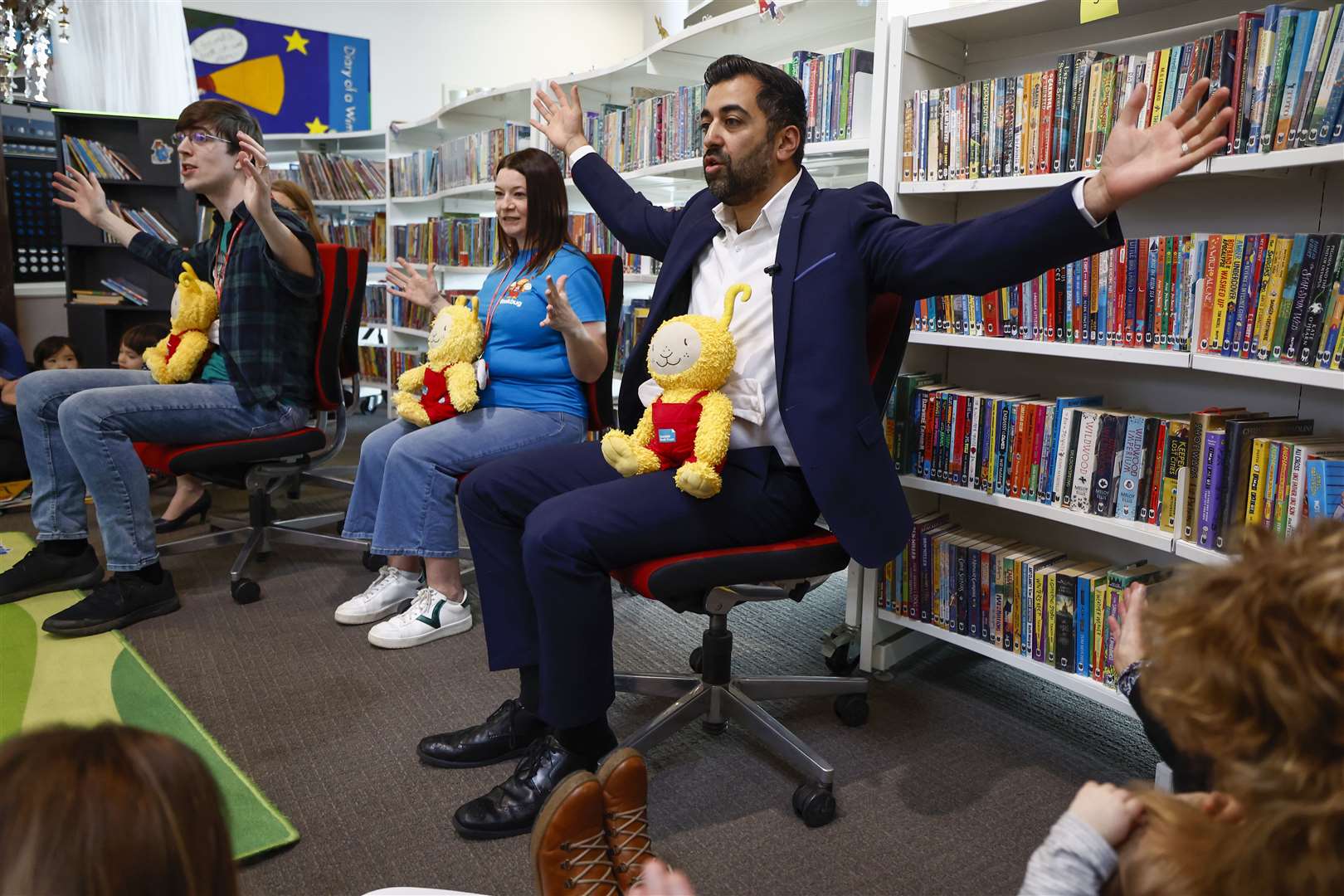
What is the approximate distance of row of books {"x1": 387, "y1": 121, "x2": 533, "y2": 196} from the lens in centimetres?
417

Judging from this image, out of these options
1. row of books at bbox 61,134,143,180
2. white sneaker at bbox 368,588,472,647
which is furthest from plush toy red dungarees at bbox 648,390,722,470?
row of books at bbox 61,134,143,180

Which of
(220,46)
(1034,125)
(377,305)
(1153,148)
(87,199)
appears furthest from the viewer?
(220,46)

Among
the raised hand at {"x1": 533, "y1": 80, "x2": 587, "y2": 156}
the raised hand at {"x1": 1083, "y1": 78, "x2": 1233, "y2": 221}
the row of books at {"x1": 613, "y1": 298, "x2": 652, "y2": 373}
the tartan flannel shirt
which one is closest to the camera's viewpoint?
the raised hand at {"x1": 1083, "y1": 78, "x2": 1233, "y2": 221}

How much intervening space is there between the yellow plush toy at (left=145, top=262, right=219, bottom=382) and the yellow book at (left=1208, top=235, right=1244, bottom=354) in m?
2.50

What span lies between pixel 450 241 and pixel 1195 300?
377 centimetres

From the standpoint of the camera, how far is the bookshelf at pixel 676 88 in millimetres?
2465

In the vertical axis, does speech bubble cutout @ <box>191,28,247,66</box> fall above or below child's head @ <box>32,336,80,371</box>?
above

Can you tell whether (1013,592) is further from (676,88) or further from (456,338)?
(676,88)

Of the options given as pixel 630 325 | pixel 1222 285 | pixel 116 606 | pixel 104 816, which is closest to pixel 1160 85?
pixel 1222 285

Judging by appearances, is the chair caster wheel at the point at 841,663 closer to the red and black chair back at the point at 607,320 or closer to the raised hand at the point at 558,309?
the red and black chair back at the point at 607,320

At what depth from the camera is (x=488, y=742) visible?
1.80 metres

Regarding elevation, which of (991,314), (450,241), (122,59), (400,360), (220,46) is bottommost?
(400,360)

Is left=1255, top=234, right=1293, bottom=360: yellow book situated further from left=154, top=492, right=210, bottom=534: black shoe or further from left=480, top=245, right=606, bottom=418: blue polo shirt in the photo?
left=154, top=492, right=210, bottom=534: black shoe

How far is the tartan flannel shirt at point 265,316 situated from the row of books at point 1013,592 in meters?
1.72
